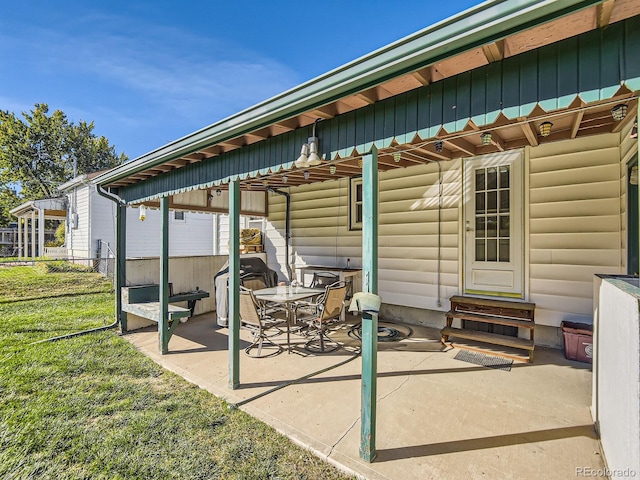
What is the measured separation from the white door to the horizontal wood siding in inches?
8.0

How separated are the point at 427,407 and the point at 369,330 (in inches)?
47.3

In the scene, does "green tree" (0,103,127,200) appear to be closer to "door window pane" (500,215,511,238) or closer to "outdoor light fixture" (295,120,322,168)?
"outdoor light fixture" (295,120,322,168)

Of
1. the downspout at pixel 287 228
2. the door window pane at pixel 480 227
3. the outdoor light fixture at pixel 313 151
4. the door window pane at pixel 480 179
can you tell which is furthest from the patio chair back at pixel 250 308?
the door window pane at pixel 480 179

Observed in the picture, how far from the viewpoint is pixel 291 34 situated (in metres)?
9.74

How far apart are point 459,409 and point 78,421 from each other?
3358mm

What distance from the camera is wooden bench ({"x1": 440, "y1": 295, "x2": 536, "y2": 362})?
3992 millimetres

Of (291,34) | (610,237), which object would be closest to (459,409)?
(610,237)

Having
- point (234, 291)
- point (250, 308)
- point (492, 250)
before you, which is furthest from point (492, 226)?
point (234, 291)

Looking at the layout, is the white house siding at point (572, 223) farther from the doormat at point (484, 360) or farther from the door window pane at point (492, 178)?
the doormat at point (484, 360)

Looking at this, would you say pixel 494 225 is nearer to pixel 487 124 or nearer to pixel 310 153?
pixel 487 124

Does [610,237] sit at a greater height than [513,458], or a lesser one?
greater

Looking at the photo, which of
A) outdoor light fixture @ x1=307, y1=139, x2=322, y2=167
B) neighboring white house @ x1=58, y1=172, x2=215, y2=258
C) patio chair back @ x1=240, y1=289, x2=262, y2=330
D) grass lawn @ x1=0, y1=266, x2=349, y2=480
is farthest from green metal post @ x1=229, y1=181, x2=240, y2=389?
neighboring white house @ x1=58, y1=172, x2=215, y2=258

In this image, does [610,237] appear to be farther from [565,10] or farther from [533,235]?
[565,10]

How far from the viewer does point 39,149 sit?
21641mm
